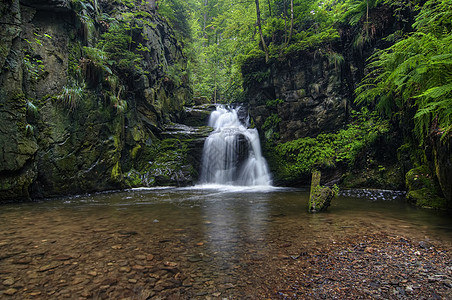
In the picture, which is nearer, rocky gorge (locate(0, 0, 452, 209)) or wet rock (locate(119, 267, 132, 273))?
wet rock (locate(119, 267, 132, 273))

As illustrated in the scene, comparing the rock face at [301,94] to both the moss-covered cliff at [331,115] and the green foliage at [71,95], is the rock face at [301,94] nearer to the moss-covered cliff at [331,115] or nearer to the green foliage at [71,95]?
the moss-covered cliff at [331,115]

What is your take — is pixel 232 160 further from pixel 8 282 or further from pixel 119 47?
pixel 8 282

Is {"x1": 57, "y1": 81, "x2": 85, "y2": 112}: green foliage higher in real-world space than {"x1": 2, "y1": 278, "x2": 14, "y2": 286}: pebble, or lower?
higher

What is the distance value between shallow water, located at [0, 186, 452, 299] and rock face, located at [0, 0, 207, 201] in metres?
2.68

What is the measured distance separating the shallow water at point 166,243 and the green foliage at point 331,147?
5174 millimetres

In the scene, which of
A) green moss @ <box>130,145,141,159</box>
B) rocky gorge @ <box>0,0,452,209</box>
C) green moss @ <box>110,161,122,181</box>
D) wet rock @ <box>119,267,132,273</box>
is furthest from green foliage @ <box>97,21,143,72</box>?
wet rock @ <box>119,267,132,273</box>

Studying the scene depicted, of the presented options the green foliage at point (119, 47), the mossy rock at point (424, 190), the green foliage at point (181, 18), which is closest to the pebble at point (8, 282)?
the mossy rock at point (424, 190)

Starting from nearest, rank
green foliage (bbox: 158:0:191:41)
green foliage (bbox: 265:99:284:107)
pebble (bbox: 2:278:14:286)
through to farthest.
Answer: pebble (bbox: 2:278:14:286), green foliage (bbox: 265:99:284:107), green foliage (bbox: 158:0:191:41)

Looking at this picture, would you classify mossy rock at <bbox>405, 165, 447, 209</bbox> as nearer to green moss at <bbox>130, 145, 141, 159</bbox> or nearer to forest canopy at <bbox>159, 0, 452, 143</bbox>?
forest canopy at <bbox>159, 0, 452, 143</bbox>

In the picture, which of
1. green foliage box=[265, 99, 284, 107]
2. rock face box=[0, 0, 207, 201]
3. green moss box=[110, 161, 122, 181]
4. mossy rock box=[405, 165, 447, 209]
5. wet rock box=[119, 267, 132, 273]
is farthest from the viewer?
green foliage box=[265, 99, 284, 107]

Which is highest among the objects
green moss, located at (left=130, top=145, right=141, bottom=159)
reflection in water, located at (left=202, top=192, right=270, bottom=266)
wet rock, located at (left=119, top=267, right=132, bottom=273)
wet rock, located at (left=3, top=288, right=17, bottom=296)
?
green moss, located at (left=130, top=145, right=141, bottom=159)

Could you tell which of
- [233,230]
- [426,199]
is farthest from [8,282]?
[426,199]

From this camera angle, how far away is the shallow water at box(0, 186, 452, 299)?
2.03 m

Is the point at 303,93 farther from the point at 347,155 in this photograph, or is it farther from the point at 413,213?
the point at 413,213
